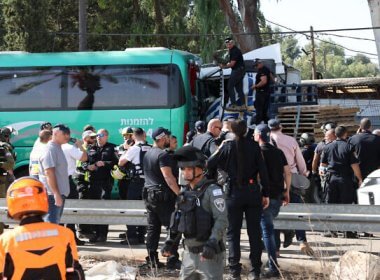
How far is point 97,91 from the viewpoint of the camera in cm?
1691

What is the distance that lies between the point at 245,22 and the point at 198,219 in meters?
17.5

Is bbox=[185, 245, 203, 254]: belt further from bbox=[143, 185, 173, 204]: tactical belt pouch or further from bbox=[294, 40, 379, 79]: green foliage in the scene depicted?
bbox=[294, 40, 379, 79]: green foliage

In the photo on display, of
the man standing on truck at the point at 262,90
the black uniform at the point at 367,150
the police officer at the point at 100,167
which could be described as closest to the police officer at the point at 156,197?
the police officer at the point at 100,167

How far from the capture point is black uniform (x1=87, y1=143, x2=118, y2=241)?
38.5ft

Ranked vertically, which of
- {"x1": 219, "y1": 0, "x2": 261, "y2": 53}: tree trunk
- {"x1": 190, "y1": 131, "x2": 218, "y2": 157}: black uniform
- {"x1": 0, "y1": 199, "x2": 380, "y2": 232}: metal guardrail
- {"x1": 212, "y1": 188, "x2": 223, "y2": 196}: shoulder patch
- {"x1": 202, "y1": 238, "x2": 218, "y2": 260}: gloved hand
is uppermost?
{"x1": 219, "y1": 0, "x2": 261, "y2": 53}: tree trunk

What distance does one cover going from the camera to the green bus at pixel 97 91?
1628 cm

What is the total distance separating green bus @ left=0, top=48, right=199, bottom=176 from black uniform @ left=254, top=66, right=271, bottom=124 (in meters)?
1.41

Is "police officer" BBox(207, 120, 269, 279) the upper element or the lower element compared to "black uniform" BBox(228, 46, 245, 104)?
lower

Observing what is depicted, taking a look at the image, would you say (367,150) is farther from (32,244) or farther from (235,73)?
(32,244)

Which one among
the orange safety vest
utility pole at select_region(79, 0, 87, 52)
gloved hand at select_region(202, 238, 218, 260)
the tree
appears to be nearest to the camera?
the orange safety vest

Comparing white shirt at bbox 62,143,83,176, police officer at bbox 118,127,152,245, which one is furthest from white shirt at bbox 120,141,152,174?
white shirt at bbox 62,143,83,176

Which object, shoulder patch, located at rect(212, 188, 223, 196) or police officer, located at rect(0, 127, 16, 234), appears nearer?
shoulder patch, located at rect(212, 188, 223, 196)

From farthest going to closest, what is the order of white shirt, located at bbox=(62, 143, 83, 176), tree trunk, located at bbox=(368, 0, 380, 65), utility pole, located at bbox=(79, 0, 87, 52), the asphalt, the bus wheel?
utility pole, located at bbox=(79, 0, 87, 52) → the bus wheel → tree trunk, located at bbox=(368, 0, 380, 65) → white shirt, located at bbox=(62, 143, 83, 176) → the asphalt

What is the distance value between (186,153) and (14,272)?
7.59ft
